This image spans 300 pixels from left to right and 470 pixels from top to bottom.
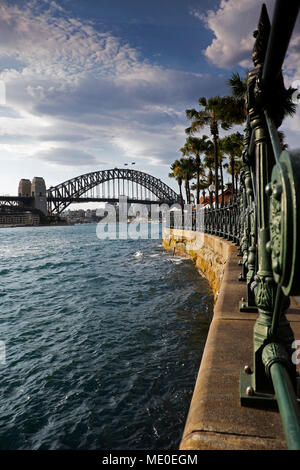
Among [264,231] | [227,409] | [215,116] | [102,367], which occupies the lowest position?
[102,367]

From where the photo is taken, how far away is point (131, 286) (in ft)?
40.5

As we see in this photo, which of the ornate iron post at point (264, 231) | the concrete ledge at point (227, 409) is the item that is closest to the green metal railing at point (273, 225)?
the ornate iron post at point (264, 231)

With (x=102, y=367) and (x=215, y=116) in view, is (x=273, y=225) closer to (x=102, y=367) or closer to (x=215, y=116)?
(x=102, y=367)

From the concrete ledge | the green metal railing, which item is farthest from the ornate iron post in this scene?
the concrete ledge

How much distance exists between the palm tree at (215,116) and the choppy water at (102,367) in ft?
36.4

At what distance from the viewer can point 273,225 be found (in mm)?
1123

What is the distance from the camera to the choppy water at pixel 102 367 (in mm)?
3725

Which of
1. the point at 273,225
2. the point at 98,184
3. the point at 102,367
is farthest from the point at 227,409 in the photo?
the point at 98,184

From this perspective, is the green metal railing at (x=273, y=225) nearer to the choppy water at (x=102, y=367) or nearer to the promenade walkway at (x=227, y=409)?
the promenade walkway at (x=227, y=409)

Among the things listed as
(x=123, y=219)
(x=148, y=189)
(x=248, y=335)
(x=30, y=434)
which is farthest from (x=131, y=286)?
(x=123, y=219)

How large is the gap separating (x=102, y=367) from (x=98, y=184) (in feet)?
438

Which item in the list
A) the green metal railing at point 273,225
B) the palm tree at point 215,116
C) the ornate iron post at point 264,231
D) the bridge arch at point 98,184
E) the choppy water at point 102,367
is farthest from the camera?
the bridge arch at point 98,184

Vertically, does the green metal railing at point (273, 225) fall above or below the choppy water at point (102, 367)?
above
